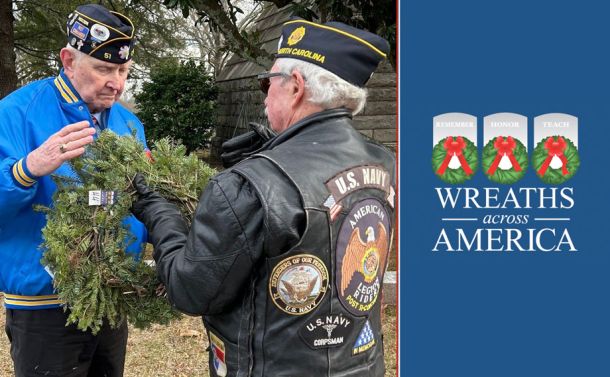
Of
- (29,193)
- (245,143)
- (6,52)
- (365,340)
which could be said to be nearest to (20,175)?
(29,193)

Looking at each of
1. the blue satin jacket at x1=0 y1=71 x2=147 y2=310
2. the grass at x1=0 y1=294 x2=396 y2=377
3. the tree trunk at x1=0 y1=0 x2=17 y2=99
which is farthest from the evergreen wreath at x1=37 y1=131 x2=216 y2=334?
the tree trunk at x1=0 y1=0 x2=17 y2=99

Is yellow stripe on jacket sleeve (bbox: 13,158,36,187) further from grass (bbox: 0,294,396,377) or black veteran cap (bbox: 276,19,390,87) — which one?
grass (bbox: 0,294,396,377)

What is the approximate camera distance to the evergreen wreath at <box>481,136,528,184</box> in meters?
3.17

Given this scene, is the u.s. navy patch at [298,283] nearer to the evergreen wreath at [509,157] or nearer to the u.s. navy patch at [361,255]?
the u.s. navy patch at [361,255]

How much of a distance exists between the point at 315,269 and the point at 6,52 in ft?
→ 31.0

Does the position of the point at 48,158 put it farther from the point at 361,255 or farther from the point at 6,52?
the point at 6,52

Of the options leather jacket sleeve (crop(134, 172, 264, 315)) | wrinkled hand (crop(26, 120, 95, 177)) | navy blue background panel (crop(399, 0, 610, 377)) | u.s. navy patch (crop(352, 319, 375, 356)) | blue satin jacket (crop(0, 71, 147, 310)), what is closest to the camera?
leather jacket sleeve (crop(134, 172, 264, 315))

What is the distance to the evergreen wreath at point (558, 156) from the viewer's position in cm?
311

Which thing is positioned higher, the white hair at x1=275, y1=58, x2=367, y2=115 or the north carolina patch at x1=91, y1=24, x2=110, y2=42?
the north carolina patch at x1=91, y1=24, x2=110, y2=42

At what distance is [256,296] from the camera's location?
1.68 m

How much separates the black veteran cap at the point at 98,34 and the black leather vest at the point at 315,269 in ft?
3.01

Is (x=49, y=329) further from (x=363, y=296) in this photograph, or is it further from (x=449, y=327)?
Result: (x=449, y=327)

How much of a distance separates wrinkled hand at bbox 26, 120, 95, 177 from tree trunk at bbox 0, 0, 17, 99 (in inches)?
329

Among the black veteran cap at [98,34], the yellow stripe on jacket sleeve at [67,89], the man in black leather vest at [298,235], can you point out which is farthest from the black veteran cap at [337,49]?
the yellow stripe on jacket sleeve at [67,89]
